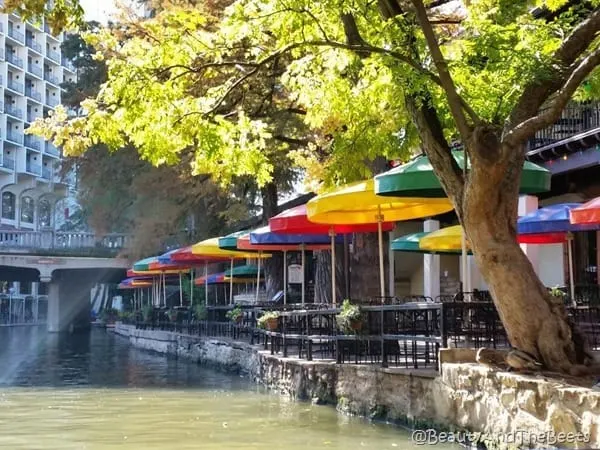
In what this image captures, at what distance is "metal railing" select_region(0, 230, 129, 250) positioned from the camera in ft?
170

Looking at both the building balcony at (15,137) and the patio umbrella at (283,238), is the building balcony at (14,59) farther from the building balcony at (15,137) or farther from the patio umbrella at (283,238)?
the patio umbrella at (283,238)

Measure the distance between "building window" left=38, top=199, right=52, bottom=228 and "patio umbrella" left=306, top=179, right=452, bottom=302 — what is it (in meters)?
75.0

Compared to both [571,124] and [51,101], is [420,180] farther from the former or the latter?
[51,101]

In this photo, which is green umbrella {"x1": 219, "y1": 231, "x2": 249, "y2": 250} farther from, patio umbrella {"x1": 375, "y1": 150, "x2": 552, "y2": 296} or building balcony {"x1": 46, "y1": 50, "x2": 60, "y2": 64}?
building balcony {"x1": 46, "y1": 50, "x2": 60, "y2": 64}

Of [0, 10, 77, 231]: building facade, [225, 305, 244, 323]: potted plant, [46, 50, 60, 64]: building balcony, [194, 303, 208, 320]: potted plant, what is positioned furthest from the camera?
[46, 50, 60, 64]: building balcony

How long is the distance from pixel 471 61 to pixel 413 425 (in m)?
4.23

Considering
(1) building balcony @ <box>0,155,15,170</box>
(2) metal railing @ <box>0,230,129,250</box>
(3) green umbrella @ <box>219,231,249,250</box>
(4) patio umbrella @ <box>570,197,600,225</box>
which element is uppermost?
(1) building balcony @ <box>0,155,15,170</box>

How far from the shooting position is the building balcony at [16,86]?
8069 centimetres

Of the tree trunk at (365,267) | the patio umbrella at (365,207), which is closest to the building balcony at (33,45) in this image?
the tree trunk at (365,267)

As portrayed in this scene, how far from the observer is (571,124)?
61.1 feet

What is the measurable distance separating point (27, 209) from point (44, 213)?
2604 mm

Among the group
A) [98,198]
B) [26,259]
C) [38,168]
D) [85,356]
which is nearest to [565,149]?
[85,356]

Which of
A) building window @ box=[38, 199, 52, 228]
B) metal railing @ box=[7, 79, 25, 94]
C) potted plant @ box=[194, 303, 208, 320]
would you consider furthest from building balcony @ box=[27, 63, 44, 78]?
potted plant @ box=[194, 303, 208, 320]

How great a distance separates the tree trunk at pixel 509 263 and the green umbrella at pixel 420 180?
1.38 meters
